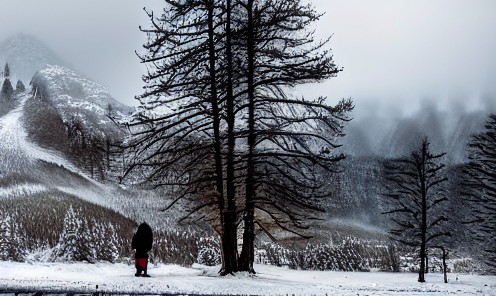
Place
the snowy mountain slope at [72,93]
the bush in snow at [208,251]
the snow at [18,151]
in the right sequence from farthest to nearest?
the snowy mountain slope at [72,93] → the snow at [18,151] → the bush in snow at [208,251]

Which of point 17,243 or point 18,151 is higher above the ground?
point 18,151

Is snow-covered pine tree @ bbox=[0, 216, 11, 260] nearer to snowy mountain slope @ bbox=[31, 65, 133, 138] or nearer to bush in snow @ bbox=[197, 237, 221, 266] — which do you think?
bush in snow @ bbox=[197, 237, 221, 266]

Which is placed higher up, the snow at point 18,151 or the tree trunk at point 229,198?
the snow at point 18,151

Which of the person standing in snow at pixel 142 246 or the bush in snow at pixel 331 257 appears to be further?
the bush in snow at pixel 331 257

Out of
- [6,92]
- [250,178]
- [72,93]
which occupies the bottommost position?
[250,178]

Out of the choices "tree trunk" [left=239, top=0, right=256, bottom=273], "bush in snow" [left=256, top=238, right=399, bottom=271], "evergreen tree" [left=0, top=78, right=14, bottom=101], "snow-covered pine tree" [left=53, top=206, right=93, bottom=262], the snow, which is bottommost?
"bush in snow" [left=256, top=238, right=399, bottom=271]

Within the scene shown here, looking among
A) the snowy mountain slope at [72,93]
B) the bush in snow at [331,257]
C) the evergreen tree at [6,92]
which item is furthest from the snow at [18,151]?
the bush in snow at [331,257]

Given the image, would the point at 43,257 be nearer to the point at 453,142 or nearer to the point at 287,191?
the point at 287,191

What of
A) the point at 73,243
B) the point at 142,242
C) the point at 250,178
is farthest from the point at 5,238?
the point at 250,178

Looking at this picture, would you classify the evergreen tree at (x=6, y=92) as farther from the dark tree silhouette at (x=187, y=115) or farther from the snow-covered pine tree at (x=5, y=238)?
the dark tree silhouette at (x=187, y=115)

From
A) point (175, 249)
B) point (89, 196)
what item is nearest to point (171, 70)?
point (175, 249)

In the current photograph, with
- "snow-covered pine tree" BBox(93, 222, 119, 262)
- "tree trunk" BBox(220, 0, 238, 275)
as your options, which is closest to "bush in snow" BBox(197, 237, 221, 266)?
"snow-covered pine tree" BBox(93, 222, 119, 262)

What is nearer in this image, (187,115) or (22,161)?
(187,115)

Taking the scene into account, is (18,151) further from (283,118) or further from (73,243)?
(283,118)
